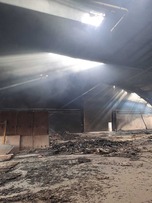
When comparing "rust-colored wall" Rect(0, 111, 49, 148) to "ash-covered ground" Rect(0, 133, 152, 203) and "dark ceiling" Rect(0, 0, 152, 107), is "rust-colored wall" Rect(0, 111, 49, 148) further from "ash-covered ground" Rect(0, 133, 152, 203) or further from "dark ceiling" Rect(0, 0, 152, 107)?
"ash-covered ground" Rect(0, 133, 152, 203)

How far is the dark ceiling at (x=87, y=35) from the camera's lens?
17.7 feet

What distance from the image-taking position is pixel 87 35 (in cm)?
665

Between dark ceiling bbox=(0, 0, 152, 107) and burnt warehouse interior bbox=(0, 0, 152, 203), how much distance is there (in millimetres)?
29

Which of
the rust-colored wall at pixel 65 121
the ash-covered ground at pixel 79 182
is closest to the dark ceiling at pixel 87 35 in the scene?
the ash-covered ground at pixel 79 182

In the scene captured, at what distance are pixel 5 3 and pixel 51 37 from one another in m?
2.19

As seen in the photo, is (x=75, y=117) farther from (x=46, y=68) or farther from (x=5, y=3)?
(x=5, y=3)

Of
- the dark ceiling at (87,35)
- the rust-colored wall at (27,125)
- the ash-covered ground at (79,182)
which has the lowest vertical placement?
the ash-covered ground at (79,182)

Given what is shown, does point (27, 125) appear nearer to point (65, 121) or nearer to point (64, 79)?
point (64, 79)

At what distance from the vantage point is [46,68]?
33.7 feet

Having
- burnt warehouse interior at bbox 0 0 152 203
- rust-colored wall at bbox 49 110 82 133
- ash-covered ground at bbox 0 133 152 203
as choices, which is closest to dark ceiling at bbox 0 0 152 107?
burnt warehouse interior at bbox 0 0 152 203

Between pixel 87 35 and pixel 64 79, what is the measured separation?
7451 mm

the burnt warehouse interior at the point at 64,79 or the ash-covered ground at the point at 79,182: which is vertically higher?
the burnt warehouse interior at the point at 64,79

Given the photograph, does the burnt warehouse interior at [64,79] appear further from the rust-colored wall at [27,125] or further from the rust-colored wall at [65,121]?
the rust-colored wall at [65,121]

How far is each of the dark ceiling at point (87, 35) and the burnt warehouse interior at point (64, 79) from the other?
0.03 m
